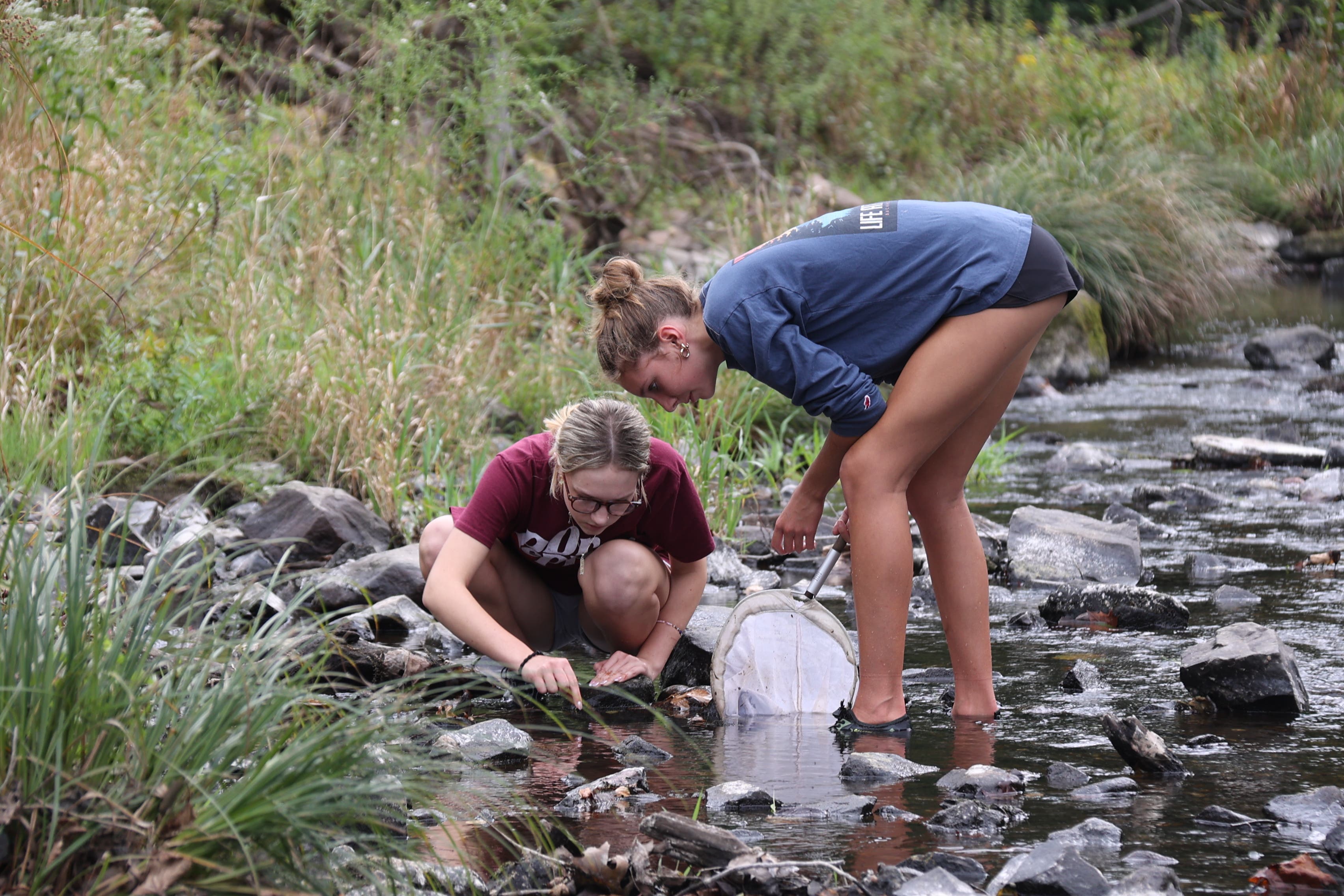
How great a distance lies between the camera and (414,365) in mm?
5039

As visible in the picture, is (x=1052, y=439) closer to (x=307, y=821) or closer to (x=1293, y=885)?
(x=1293, y=885)

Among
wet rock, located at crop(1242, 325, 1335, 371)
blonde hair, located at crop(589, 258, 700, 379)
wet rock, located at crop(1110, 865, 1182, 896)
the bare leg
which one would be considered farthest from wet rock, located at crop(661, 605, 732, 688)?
wet rock, located at crop(1242, 325, 1335, 371)

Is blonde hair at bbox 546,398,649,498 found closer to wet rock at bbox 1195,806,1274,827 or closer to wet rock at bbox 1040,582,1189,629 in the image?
wet rock at bbox 1195,806,1274,827

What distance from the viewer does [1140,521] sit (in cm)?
515

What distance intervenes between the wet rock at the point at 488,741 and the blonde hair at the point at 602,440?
1.94ft

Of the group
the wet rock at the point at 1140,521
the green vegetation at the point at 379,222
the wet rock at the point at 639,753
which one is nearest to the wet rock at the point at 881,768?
the wet rock at the point at 639,753

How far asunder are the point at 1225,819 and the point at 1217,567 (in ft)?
7.55

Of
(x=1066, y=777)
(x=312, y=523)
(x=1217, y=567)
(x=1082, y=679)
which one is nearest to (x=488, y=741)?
(x=1066, y=777)

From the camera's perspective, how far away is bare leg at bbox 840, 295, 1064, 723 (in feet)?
9.34

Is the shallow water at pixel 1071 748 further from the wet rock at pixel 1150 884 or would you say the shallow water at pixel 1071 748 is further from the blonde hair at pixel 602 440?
the blonde hair at pixel 602 440

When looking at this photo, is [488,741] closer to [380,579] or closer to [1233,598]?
[380,579]

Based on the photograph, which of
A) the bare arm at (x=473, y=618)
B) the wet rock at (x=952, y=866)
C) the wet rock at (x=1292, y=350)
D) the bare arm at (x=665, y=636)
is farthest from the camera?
the wet rock at (x=1292, y=350)

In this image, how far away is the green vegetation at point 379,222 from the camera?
489cm

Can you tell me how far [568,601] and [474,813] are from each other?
128 centimetres
